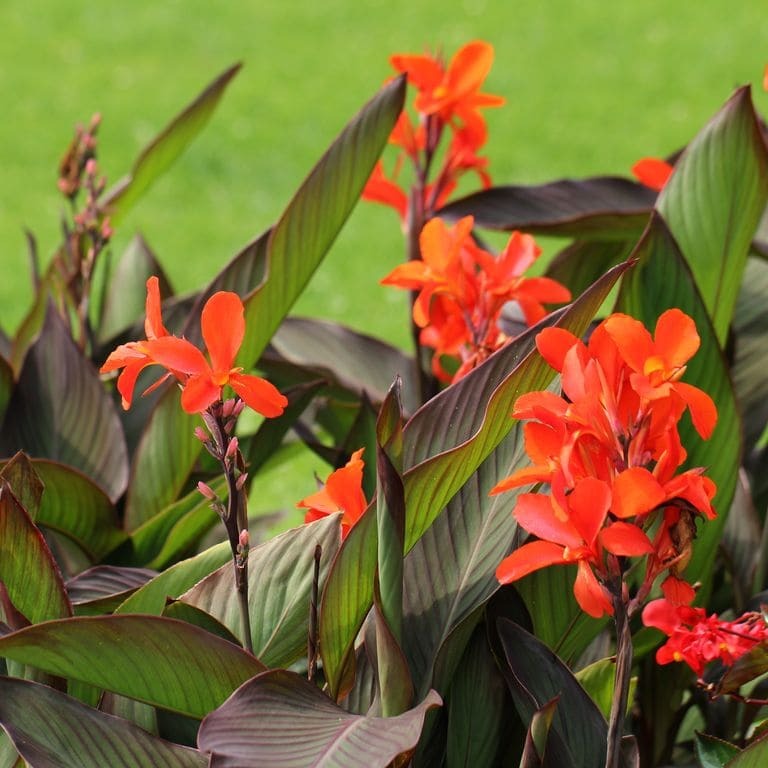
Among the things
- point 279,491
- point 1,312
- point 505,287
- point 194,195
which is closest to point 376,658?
point 505,287

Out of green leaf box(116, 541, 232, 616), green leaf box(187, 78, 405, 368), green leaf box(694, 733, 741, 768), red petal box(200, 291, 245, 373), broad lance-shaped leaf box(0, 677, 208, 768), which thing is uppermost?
green leaf box(187, 78, 405, 368)

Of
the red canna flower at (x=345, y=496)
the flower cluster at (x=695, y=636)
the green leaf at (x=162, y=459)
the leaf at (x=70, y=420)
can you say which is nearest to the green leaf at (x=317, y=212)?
the green leaf at (x=162, y=459)

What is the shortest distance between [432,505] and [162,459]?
1.71 ft

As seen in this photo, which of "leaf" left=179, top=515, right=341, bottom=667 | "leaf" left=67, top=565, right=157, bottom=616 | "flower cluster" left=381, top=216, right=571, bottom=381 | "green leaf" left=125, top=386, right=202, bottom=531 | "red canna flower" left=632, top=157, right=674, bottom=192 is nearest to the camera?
"leaf" left=179, top=515, right=341, bottom=667

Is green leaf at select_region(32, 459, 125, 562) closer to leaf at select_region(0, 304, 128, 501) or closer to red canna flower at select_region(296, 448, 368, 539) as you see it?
leaf at select_region(0, 304, 128, 501)

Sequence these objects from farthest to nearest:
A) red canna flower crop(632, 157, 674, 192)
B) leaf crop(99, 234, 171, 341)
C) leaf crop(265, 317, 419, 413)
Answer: leaf crop(99, 234, 171, 341), leaf crop(265, 317, 419, 413), red canna flower crop(632, 157, 674, 192)

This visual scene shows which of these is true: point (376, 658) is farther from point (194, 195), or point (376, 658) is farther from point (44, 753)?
point (194, 195)

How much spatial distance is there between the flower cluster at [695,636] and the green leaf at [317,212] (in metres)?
0.56

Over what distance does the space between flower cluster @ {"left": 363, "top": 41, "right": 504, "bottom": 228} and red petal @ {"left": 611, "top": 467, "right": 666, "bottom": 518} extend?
74 centimetres

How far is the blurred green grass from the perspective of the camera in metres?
5.02

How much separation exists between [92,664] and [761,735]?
1.43ft

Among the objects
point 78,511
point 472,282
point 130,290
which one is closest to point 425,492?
point 472,282

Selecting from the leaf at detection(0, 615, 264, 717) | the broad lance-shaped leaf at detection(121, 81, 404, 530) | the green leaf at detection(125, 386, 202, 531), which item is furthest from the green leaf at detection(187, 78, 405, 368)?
the leaf at detection(0, 615, 264, 717)

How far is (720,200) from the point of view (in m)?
1.30
